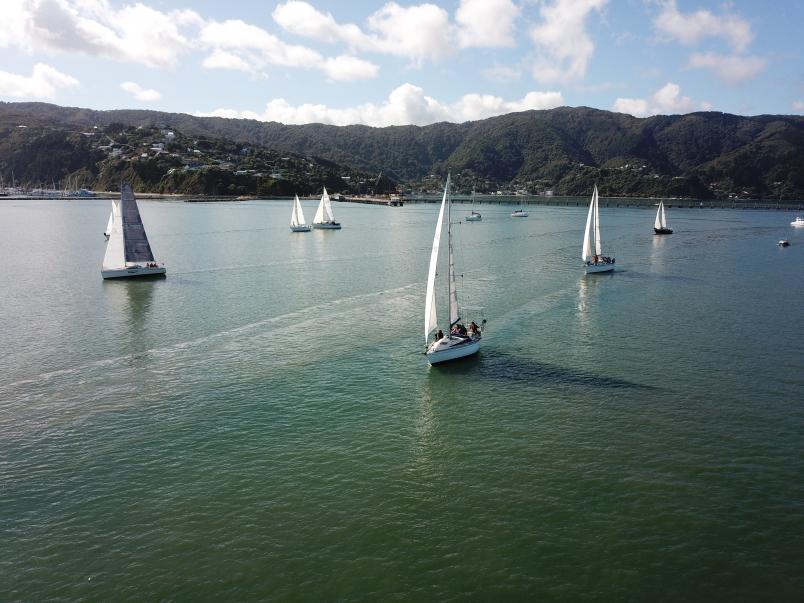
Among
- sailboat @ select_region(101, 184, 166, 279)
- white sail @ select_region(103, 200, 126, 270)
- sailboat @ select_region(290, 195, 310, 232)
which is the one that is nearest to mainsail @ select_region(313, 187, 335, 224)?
sailboat @ select_region(290, 195, 310, 232)

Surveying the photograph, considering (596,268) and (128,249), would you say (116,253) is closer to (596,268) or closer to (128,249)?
(128,249)

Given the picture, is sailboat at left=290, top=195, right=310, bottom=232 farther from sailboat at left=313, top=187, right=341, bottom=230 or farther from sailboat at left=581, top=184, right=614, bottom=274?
sailboat at left=581, top=184, right=614, bottom=274

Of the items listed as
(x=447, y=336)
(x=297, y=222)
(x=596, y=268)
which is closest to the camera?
(x=447, y=336)

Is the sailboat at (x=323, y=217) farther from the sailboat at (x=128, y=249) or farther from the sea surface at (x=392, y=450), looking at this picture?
the sea surface at (x=392, y=450)

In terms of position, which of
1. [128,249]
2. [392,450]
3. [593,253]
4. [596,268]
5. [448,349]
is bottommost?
[392,450]

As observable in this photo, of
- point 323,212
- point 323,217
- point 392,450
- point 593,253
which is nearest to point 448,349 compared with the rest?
point 392,450

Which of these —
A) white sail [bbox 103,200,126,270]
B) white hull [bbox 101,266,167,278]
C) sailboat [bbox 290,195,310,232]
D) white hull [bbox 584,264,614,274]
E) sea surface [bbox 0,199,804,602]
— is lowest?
sea surface [bbox 0,199,804,602]

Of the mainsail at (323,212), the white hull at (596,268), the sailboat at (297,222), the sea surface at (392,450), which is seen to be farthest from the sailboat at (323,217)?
the sea surface at (392,450)
